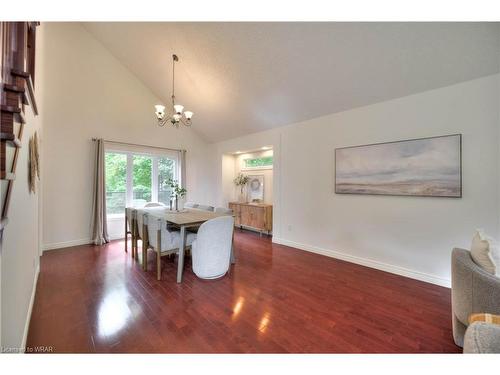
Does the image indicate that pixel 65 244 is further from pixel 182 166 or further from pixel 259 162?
pixel 259 162

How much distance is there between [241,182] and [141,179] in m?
2.50

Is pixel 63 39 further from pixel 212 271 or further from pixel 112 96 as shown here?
pixel 212 271

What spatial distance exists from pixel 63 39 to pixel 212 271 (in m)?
5.02

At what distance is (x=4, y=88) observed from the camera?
826 mm

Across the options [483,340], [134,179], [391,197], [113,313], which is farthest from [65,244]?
[391,197]

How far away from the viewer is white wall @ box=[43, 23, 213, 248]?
12.3ft

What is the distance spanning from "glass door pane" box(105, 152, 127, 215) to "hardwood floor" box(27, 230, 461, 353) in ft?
5.33

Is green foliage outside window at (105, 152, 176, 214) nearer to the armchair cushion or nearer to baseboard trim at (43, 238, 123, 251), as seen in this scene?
baseboard trim at (43, 238, 123, 251)

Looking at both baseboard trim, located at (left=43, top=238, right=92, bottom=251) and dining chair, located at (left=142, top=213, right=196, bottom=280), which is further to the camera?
baseboard trim, located at (left=43, top=238, right=92, bottom=251)

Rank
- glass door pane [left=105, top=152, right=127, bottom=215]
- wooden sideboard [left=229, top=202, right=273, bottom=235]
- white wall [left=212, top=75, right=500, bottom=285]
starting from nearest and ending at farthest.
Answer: white wall [left=212, top=75, right=500, bottom=285]
glass door pane [left=105, top=152, right=127, bottom=215]
wooden sideboard [left=229, top=202, right=273, bottom=235]

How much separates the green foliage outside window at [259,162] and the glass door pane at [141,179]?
2.52m

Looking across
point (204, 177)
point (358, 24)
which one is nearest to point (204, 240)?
point (358, 24)

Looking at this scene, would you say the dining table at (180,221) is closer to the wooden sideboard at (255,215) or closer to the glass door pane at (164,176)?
the glass door pane at (164,176)

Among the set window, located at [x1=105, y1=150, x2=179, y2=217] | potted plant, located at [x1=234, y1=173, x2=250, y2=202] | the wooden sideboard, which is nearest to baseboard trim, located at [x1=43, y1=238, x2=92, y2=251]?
window, located at [x1=105, y1=150, x2=179, y2=217]
